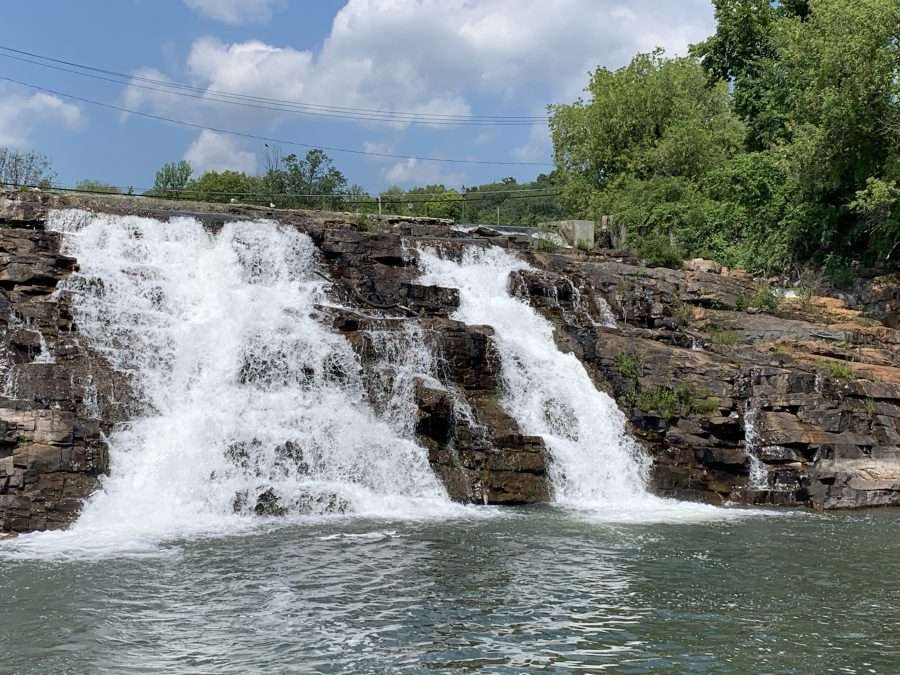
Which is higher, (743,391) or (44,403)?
(743,391)

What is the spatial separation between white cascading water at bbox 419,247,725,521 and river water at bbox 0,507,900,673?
381cm

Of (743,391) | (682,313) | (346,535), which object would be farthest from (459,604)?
(682,313)

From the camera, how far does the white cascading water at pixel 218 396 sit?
16469mm

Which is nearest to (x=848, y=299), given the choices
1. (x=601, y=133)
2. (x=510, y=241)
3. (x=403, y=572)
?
(x=510, y=241)

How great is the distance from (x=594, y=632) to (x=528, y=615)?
2.97 feet

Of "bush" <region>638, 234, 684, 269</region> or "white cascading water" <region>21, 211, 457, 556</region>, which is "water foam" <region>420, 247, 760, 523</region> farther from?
"bush" <region>638, 234, 684, 269</region>

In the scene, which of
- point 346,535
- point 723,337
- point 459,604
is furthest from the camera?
point 723,337

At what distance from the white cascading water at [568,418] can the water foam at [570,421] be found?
0.02 meters

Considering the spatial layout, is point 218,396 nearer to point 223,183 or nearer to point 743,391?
point 743,391

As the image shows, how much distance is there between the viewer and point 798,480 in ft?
67.1

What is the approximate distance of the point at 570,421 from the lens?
69.3 feet

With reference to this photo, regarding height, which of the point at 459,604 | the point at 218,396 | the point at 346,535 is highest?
the point at 218,396

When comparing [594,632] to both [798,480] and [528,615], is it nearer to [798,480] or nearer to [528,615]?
[528,615]

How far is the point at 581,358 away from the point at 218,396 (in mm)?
9373
